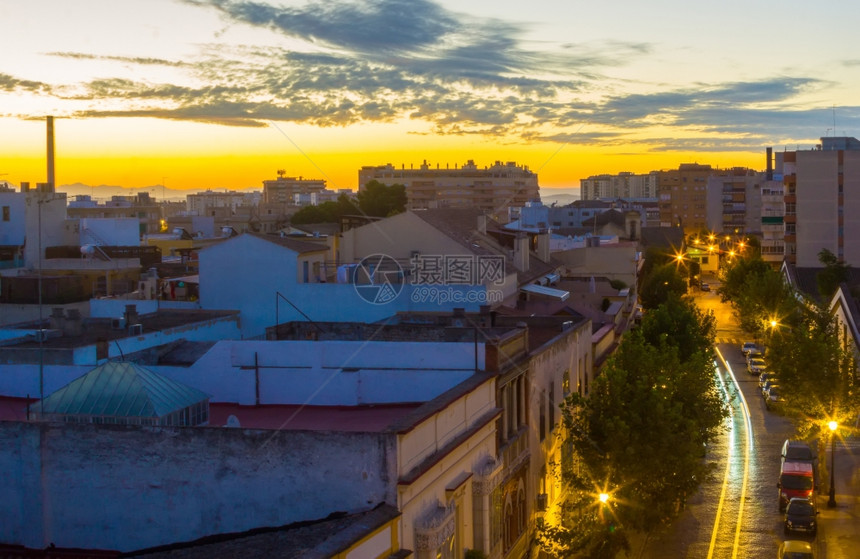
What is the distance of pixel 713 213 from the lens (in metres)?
169

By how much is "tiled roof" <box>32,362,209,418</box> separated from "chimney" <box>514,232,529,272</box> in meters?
24.6

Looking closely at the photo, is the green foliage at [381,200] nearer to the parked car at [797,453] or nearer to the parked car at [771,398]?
the parked car at [771,398]

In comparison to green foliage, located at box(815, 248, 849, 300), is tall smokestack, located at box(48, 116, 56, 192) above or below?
above

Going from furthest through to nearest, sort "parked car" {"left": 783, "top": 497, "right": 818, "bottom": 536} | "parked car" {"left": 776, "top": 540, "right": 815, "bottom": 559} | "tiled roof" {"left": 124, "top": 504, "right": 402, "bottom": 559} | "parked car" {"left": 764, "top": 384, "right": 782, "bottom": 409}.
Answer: "parked car" {"left": 764, "top": 384, "right": 782, "bottom": 409} < "parked car" {"left": 783, "top": 497, "right": 818, "bottom": 536} < "parked car" {"left": 776, "top": 540, "right": 815, "bottom": 559} < "tiled roof" {"left": 124, "top": 504, "right": 402, "bottom": 559}

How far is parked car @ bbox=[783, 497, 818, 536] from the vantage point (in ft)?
82.6

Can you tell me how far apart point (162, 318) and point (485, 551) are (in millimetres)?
13260

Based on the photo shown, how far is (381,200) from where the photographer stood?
93.1 metres

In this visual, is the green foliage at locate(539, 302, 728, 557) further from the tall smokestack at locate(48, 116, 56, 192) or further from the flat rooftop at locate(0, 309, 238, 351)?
the tall smokestack at locate(48, 116, 56, 192)

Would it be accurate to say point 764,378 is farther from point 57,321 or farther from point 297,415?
point 297,415

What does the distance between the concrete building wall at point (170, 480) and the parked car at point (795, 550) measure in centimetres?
1195

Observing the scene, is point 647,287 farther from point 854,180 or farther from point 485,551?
point 485,551

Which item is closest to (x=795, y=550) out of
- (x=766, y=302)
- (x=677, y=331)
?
(x=677, y=331)

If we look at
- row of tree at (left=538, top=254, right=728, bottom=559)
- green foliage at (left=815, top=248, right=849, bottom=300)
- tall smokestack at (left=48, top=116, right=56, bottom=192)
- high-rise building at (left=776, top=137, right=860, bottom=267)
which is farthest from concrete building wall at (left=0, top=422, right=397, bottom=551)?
high-rise building at (left=776, top=137, right=860, bottom=267)

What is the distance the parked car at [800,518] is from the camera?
25.2 metres
